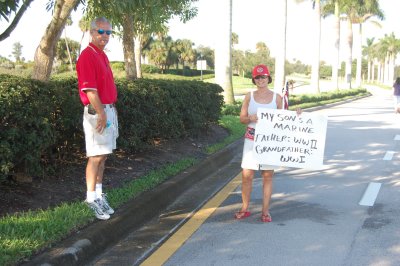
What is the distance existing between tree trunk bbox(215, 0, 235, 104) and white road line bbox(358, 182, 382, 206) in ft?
33.7

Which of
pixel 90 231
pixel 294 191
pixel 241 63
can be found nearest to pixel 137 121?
pixel 294 191

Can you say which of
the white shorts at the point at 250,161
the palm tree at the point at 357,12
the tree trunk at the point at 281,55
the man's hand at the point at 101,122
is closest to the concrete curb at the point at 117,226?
the man's hand at the point at 101,122

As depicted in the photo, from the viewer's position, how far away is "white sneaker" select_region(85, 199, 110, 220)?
459cm

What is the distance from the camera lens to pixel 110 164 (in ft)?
22.0

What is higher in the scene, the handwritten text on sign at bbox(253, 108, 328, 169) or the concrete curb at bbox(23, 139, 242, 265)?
the handwritten text on sign at bbox(253, 108, 328, 169)

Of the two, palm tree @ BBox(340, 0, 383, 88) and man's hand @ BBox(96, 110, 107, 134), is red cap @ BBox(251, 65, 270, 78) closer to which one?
man's hand @ BBox(96, 110, 107, 134)

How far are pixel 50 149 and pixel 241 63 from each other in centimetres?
8537

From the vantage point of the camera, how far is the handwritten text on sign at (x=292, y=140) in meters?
5.09

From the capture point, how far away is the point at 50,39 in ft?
20.7

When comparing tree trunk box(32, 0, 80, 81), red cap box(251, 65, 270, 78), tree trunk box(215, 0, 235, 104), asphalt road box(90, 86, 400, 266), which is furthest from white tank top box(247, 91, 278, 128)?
tree trunk box(215, 0, 235, 104)

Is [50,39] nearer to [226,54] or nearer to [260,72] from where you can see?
[260,72]

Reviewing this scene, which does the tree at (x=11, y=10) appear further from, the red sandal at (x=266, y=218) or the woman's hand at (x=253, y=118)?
the red sandal at (x=266, y=218)

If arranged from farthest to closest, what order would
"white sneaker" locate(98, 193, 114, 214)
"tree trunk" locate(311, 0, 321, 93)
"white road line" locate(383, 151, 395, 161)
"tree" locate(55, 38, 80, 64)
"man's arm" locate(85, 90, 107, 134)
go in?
"tree" locate(55, 38, 80, 64) < "tree trunk" locate(311, 0, 321, 93) < "white road line" locate(383, 151, 395, 161) < "white sneaker" locate(98, 193, 114, 214) < "man's arm" locate(85, 90, 107, 134)

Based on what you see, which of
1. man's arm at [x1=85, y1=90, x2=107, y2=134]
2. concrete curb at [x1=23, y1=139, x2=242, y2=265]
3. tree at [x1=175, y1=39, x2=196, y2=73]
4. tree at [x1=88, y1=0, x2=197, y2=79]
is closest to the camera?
concrete curb at [x1=23, y1=139, x2=242, y2=265]
